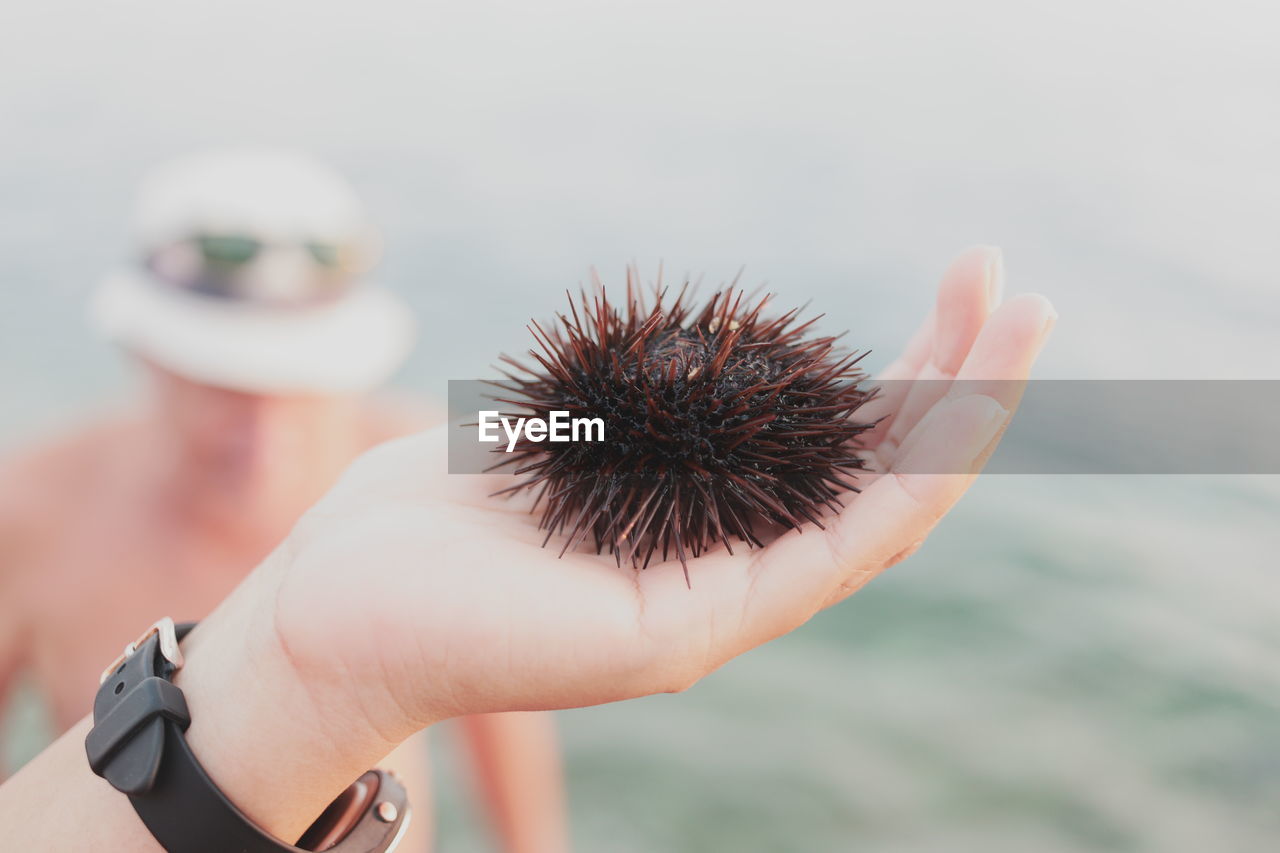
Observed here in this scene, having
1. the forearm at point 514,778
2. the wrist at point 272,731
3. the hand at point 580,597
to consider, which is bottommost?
the forearm at point 514,778

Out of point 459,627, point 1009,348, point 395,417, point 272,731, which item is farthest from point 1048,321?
point 395,417

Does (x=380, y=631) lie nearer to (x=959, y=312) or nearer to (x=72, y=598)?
(x=959, y=312)

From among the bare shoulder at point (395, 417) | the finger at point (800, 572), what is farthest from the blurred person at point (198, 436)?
the finger at point (800, 572)

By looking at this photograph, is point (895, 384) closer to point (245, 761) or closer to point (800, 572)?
point (800, 572)

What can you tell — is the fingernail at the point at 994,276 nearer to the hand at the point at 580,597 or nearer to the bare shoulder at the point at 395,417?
the hand at the point at 580,597

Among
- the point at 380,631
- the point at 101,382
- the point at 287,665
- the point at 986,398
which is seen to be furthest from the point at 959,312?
the point at 101,382

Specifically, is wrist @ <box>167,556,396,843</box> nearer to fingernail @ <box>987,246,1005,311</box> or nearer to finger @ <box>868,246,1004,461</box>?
finger @ <box>868,246,1004,461</box>
